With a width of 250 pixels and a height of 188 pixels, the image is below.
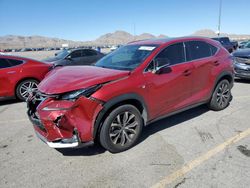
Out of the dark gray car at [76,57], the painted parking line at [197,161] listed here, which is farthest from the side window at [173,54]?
the dark gray car at [76,57]

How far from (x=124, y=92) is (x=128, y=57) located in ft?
3.69

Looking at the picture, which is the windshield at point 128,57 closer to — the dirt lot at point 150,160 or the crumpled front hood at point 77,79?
the crumpled front hood at point 77,79

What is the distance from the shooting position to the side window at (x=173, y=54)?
418cm

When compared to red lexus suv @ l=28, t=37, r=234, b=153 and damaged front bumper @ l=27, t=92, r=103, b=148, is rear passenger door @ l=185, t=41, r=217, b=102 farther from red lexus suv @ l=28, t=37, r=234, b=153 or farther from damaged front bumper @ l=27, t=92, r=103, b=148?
damaged front bumper @ l=27, t=92, r=103, b=148

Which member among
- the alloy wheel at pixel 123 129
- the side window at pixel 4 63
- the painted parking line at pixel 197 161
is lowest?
the painted parking line at pixel 197 161

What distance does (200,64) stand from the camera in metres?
4.71

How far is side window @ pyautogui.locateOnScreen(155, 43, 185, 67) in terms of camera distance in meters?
4.18

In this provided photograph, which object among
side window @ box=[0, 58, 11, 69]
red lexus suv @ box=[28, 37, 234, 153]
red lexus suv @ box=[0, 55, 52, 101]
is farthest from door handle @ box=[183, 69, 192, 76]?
side window @ box=[0, 58, 11, 69]

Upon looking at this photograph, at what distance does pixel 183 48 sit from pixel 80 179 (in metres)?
3.10

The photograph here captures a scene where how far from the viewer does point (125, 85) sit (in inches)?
139

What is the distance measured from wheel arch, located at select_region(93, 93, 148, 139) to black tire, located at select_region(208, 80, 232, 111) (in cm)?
221

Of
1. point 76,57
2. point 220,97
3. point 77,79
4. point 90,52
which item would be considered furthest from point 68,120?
point 90,52

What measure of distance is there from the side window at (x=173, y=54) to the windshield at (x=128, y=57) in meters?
0.21

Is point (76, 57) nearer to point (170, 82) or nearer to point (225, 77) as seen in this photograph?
point (225, 77)
